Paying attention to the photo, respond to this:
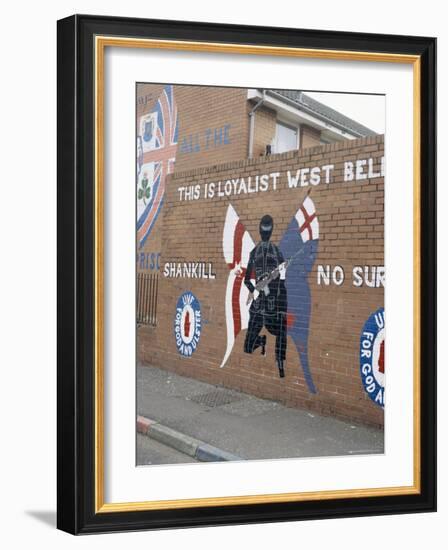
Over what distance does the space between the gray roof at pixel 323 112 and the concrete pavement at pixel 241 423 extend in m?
1.67

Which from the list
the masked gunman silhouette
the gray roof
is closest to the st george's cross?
the gray roof

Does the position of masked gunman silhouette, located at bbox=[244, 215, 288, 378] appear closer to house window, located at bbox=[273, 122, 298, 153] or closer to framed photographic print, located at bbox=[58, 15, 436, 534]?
framed photographic print, located at bbox=[58, 15, 436, 534]

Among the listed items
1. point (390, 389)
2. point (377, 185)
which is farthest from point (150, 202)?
point (390, 389)

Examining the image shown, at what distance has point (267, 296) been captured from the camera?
15.3 ft

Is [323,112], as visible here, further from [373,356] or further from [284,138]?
[373,356]

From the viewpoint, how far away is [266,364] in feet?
16.5

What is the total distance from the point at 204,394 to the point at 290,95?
2.18 metres

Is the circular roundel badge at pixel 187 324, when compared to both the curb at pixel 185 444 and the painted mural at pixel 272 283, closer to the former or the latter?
the painted mural at pixel 272 283

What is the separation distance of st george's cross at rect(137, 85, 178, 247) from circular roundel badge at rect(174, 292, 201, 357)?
31.0 inches

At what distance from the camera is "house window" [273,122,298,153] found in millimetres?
5301

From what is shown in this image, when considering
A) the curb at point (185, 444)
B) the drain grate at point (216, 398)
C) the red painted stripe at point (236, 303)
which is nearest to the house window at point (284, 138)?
the red painted stripe at point (236, 303)

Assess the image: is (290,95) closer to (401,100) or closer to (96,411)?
(401,100)

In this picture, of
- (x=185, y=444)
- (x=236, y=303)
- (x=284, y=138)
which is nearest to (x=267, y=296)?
(x=236, y=303)

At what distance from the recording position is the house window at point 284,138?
5.30m
